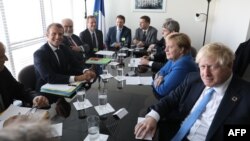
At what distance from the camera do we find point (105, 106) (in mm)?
1603

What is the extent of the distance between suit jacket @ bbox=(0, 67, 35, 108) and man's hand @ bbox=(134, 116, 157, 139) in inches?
44.0

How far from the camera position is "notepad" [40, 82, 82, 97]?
1903 mm

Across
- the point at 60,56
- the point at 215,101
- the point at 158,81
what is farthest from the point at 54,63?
the point at 215,101

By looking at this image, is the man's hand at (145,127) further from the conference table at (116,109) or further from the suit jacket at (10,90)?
the suit jacket at (10,90)

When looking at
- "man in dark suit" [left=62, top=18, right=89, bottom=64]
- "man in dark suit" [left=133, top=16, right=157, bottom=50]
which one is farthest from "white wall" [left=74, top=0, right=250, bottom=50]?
"man in dark suit" [left=62, top=18, right=89, bottom=64]

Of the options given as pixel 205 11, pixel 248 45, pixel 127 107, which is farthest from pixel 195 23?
pixel 127 107

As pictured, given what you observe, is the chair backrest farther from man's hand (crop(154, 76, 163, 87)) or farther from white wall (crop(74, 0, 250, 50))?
white wall (crop(74, 0, 250, 50))

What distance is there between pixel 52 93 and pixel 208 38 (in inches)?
183

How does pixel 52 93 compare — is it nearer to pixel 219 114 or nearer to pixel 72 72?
pixel 72 72

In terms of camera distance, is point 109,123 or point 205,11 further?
point 205,11

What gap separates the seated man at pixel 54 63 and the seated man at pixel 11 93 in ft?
0.81

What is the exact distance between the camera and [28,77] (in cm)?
231

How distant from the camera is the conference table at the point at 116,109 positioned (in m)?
1.27

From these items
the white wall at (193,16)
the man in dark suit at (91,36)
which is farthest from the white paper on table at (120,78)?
the white wall at (193,16)
